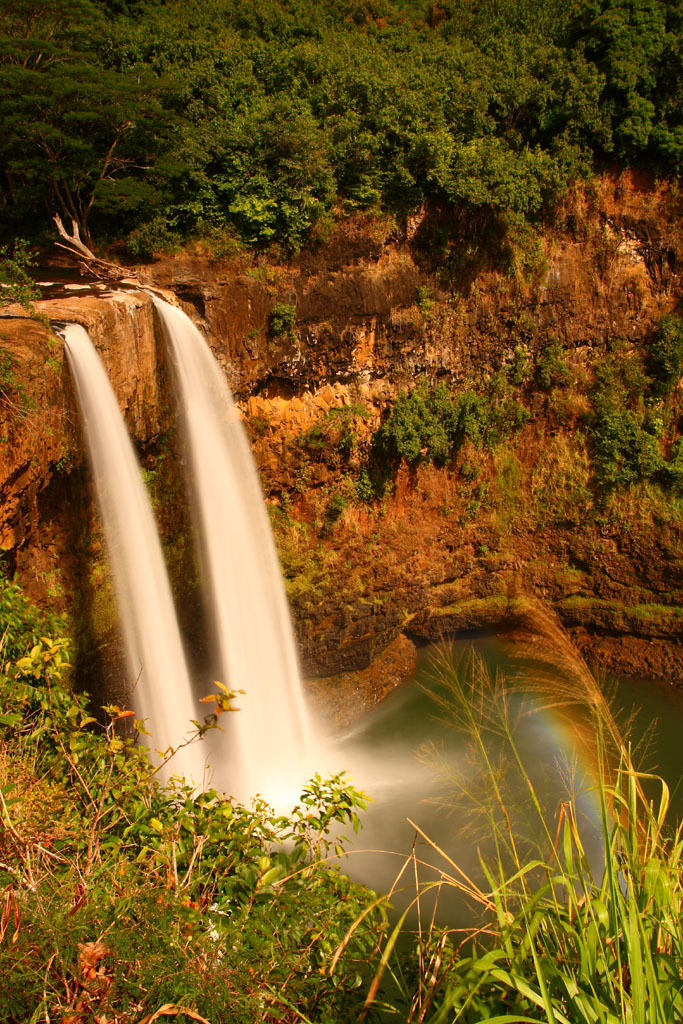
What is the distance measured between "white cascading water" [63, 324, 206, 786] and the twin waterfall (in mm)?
13

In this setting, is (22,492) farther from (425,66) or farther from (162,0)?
(162,0)

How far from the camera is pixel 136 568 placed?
7637 millimetres

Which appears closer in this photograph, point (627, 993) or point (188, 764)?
point (627, 993)

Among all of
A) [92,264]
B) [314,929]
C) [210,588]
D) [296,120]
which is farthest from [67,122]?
[314,929]

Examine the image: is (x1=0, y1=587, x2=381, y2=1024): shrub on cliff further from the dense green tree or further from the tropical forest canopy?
the tropical forest canopy

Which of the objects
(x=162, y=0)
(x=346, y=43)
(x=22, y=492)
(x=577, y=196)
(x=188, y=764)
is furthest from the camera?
(x=162, y=0)

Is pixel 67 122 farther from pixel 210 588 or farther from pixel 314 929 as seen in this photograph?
pixel 314 929

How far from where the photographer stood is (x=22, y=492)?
6266 mm

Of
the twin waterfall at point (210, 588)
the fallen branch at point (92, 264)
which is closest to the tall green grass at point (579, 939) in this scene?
the twin waterfall at point (210, 588)

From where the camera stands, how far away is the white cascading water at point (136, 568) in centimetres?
713

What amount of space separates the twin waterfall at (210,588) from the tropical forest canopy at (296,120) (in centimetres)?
327

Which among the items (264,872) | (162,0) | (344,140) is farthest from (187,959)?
(162,0)

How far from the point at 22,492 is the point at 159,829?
4.40 m

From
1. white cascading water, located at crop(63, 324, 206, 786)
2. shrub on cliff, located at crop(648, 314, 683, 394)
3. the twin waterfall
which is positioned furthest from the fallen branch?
shrub on cliff, located at crop(648, 314, 683, 394)
